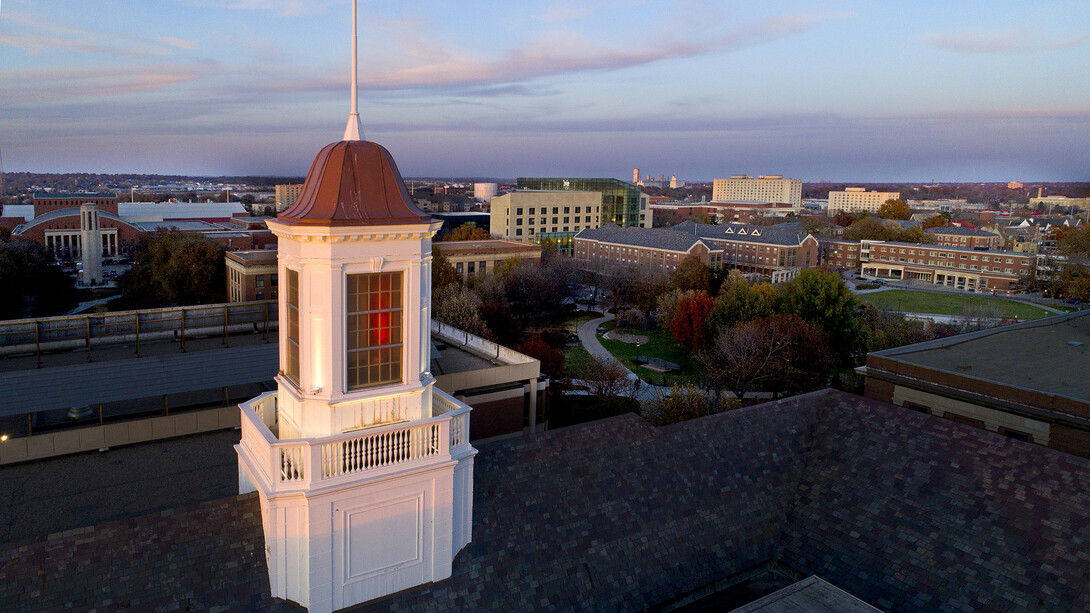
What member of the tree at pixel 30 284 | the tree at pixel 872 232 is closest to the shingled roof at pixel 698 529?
the tree at pixel 30 284

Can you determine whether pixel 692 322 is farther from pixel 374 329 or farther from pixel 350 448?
pixel 350 448

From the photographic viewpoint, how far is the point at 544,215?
130 metres

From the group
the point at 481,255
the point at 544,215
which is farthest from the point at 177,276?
the point at 544,215

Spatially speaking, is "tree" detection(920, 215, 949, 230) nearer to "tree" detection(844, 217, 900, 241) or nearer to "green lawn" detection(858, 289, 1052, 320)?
"tree" detection(844, 217, 900, 241)

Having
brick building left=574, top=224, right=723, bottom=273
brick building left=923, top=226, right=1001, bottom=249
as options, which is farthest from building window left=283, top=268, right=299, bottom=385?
brick building left=923, top=226, right=1001, bottom=249

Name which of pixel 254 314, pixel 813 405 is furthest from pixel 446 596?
pixel 254 314

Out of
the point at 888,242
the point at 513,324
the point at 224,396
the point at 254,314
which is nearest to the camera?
the point at 224,396

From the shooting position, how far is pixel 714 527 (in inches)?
507

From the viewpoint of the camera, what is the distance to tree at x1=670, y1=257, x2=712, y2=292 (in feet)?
255

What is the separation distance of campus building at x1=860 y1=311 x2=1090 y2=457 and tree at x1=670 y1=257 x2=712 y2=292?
45.0 m

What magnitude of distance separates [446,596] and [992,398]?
22906 millimetres

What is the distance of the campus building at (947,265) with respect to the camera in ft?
367

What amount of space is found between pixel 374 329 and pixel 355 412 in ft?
4.06

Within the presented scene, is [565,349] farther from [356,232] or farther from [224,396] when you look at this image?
[356,232]
